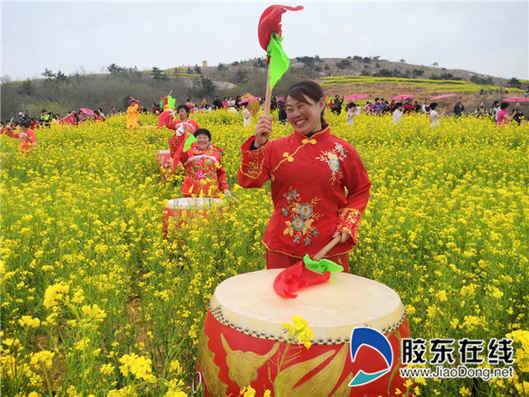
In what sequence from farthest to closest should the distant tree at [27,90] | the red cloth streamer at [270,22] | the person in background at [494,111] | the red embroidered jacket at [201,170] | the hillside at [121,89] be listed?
the distant tree at [27,90] → the hillside at [121,89] → the person in background at [494,111] → the red embroidered jacket at [201,170] → the red cloth streamer at [270,22]

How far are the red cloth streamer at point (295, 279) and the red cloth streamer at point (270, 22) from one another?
3.76ft

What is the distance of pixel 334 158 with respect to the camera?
7.14ft

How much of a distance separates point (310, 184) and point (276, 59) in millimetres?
659

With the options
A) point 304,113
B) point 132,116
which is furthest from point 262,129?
point 132,116

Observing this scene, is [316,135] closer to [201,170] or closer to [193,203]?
[193,203]

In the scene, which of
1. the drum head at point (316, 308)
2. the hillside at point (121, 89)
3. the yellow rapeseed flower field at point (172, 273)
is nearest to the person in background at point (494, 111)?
the yellow rapeseed flower field at point (172, 273)

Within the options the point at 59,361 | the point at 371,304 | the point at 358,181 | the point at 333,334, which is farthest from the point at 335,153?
the point at 59,361

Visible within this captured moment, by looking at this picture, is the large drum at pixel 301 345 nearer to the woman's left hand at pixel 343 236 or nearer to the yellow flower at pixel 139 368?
the woman's left hand at pixel 343 236

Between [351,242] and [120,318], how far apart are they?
132cm

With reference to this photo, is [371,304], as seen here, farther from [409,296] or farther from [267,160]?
[409,296]

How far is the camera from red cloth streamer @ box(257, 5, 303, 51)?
203 centimetres

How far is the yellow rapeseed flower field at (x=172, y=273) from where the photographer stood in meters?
1.67

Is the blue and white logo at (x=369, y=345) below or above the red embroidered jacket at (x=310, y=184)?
below

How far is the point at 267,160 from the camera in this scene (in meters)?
2.23
